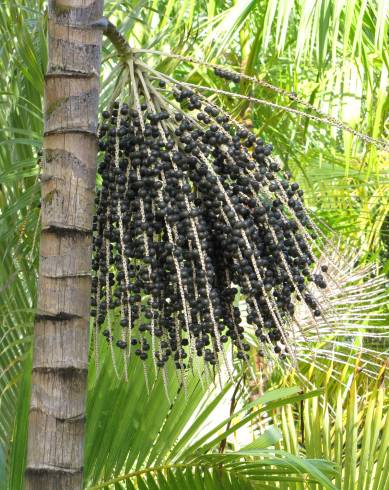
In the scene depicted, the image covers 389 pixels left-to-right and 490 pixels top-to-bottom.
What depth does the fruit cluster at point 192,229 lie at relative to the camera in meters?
1.27

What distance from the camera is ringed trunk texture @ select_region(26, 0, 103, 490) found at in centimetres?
128

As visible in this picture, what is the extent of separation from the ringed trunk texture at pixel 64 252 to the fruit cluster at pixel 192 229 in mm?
51

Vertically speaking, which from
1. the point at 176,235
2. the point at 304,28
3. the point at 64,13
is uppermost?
the point at 304,28

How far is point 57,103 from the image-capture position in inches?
51.3

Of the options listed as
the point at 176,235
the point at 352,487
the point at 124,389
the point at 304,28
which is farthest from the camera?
the point at 304,28

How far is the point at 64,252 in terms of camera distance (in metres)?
1.28

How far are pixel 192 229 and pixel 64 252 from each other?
204mm

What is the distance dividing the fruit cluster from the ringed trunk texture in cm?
5

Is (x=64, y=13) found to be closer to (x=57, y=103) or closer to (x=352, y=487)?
(x=57, y=103)

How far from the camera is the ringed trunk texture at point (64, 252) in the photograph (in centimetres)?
128

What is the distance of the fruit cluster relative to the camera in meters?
1.27

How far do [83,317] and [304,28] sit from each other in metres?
1.60

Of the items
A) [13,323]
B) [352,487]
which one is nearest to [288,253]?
[352,487]

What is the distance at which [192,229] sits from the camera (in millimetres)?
1244
